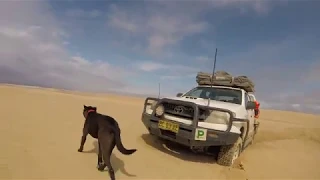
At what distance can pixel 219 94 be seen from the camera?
778 centimetres

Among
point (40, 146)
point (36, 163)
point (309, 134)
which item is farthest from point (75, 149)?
point (309, 134)

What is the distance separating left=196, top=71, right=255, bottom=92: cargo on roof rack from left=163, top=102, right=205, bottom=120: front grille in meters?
1.89

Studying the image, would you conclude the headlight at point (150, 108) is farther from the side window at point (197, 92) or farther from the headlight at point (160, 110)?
the side window at point (197, 92)

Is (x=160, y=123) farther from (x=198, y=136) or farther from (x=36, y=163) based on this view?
(x=36, y=163)

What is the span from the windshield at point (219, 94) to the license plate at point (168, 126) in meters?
2.08

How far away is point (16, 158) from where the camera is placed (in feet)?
14.8

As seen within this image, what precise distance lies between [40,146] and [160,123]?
258 cm

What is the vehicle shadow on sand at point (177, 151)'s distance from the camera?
253 inches

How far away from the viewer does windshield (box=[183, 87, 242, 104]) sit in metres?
7.51

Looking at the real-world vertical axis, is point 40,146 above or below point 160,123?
below

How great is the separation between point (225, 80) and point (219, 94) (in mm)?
620

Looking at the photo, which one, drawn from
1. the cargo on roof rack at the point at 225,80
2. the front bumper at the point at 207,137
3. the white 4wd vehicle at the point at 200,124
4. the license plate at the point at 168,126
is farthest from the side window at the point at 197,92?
the front bumper at the point at 207,137

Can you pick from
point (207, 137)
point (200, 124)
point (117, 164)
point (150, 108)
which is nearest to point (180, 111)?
point (200, 124)

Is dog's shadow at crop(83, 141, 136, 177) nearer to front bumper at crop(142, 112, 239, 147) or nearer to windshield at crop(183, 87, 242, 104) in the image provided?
front bumper at crop(142, 112, 239, 147)
